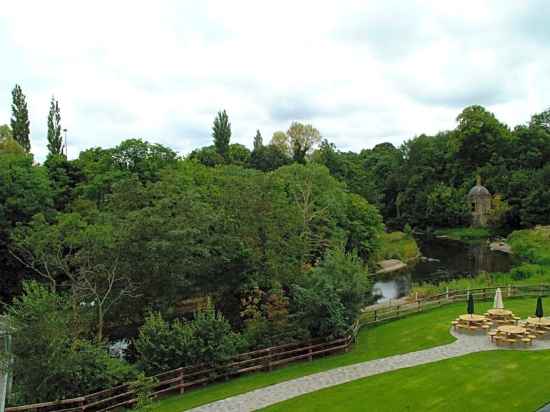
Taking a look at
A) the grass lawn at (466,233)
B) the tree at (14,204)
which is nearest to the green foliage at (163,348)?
the tree at (14,204)

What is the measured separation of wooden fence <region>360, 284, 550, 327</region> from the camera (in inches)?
1154

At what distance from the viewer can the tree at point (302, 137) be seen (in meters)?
88.3

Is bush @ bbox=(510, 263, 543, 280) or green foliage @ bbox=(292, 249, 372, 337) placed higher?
green foliage @ bbox=(292, 249, 372, 337)

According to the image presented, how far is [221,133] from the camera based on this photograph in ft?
279

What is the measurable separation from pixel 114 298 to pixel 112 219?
399 centimetres

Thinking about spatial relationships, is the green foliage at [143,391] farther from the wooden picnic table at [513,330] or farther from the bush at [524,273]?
the bush at [524,273]

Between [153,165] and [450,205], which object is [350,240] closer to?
[153,165]

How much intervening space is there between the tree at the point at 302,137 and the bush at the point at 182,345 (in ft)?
223

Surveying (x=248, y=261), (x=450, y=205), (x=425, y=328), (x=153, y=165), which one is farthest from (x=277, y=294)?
(x=450, y=205)

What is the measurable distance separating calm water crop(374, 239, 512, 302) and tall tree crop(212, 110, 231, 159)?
118ft

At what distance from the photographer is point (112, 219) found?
25.9 metres

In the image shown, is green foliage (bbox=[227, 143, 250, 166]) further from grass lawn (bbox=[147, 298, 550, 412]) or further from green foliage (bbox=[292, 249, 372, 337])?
green foliage (bbox=[292, 249, 372, 337])

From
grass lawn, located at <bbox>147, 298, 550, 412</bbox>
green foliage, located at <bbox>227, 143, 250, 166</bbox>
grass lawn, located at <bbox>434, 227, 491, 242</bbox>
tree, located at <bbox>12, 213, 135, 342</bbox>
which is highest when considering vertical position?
green foliage, located at <bbox>227, 143, 250, 166</bbox>

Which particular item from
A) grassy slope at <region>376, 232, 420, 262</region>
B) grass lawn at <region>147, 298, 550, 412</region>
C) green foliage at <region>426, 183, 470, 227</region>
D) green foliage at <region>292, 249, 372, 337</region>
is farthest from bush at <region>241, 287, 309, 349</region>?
green foliage at <region>426, 183, 470, 227</region>
